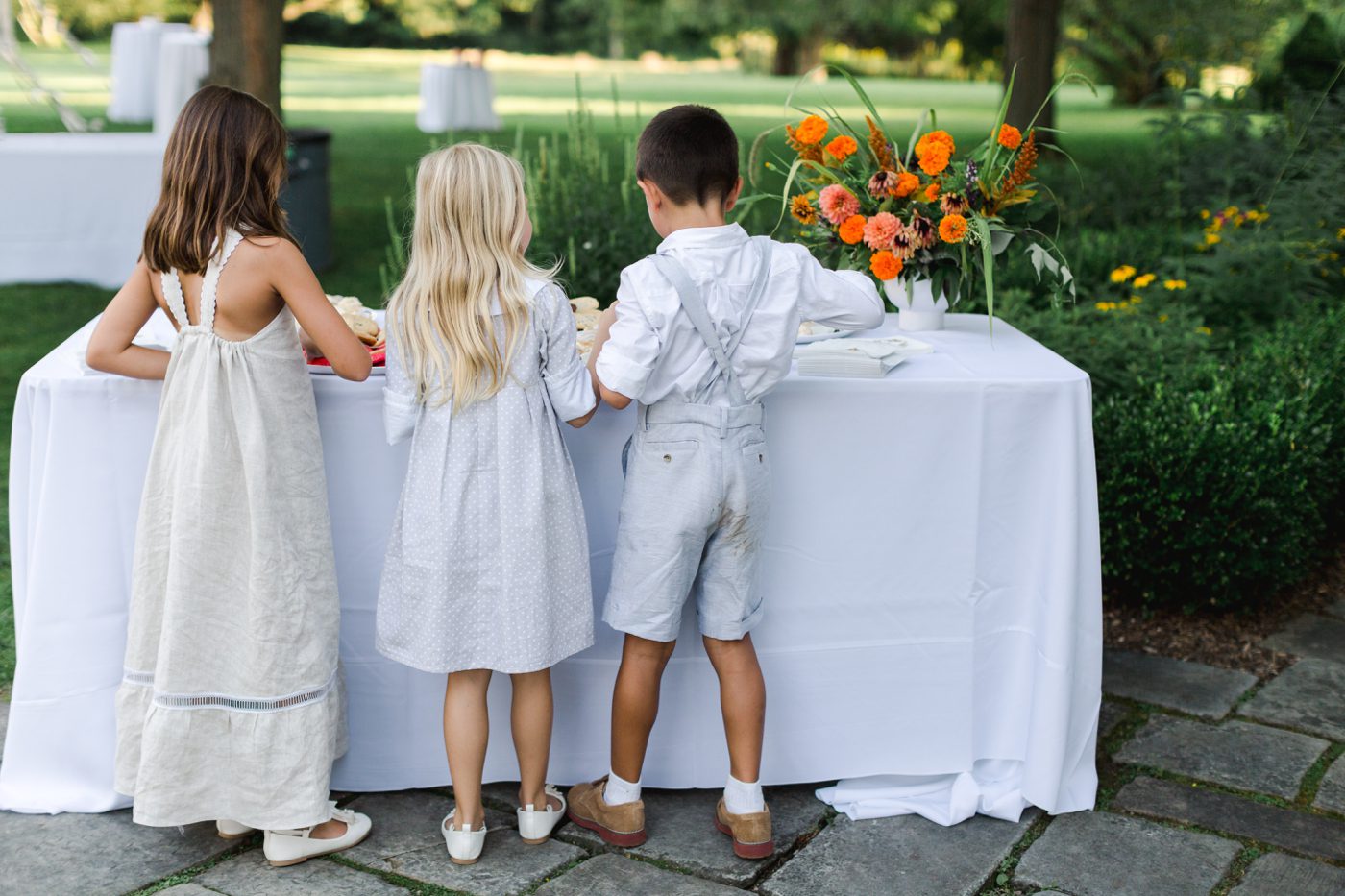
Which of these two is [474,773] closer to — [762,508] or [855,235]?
[762,508]

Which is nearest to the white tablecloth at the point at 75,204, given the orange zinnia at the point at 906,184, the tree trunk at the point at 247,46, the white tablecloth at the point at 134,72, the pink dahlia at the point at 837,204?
the tree trunk at the point at 247,46

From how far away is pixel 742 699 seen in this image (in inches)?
105

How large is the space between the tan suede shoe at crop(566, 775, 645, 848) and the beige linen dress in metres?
0.51

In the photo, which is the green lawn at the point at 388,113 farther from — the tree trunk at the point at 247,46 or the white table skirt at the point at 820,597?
the tree trunk at the point at 247,46

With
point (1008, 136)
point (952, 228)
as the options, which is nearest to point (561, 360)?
point (952, 228)

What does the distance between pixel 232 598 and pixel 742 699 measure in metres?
0.99

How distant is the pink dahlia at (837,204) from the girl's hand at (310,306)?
1238 millimetres

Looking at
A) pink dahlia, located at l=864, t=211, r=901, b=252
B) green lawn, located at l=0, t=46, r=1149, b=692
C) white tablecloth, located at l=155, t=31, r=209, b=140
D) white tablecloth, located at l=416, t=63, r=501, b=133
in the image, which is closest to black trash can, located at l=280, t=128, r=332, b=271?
green lawn, located at l=0, t=46, r=1149, b=692

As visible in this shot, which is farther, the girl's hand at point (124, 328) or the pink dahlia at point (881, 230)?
the pink dahlia at point (881, 230)

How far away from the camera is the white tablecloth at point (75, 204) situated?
23.3 feet

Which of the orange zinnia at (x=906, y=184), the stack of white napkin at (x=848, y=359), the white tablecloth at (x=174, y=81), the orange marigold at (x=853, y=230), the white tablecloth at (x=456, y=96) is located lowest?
the stack of white napkin at (x=848, y=359)

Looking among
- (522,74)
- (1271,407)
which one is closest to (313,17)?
(522,74)

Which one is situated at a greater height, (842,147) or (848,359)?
(842,147)

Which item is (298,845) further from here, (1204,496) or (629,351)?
(1204,496)
